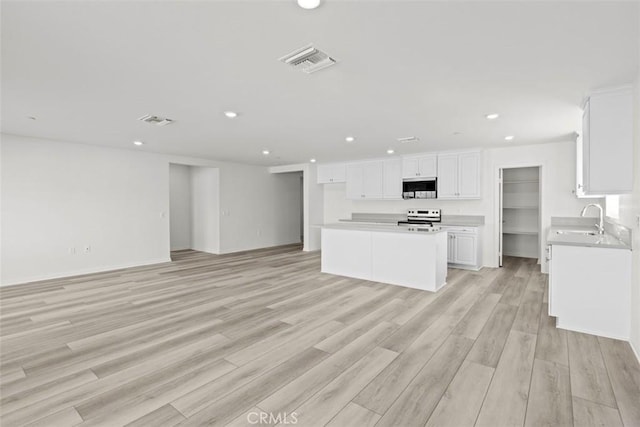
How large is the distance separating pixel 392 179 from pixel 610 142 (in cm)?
452

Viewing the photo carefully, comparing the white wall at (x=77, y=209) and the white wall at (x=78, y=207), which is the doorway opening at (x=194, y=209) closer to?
the white wall at (x=78, y=207)

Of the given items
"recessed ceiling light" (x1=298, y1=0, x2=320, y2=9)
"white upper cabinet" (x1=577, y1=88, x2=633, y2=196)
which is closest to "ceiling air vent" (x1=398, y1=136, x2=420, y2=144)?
"white upper cabinet" (x1=577, y1=88, x2=633, y2=196)

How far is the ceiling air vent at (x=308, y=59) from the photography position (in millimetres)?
2258

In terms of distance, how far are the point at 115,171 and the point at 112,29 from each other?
16.3 ft

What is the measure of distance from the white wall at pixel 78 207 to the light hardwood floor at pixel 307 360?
1.02 metres

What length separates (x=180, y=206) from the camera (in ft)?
28.7

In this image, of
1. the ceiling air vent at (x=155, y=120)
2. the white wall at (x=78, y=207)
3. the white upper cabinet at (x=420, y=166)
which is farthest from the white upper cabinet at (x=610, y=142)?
the white wall at (x=78, y=207)

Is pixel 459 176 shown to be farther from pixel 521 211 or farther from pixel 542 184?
A: pixel 521 211

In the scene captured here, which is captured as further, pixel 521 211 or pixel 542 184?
pixel 521 211

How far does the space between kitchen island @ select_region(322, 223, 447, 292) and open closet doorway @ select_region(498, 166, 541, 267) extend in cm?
333

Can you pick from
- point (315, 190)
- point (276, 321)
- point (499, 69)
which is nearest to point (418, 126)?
point (499, 69)

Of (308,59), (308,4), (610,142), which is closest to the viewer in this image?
(308,4)

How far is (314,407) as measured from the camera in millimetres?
1953

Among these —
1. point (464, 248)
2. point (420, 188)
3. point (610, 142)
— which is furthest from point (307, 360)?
point (420, 188)
